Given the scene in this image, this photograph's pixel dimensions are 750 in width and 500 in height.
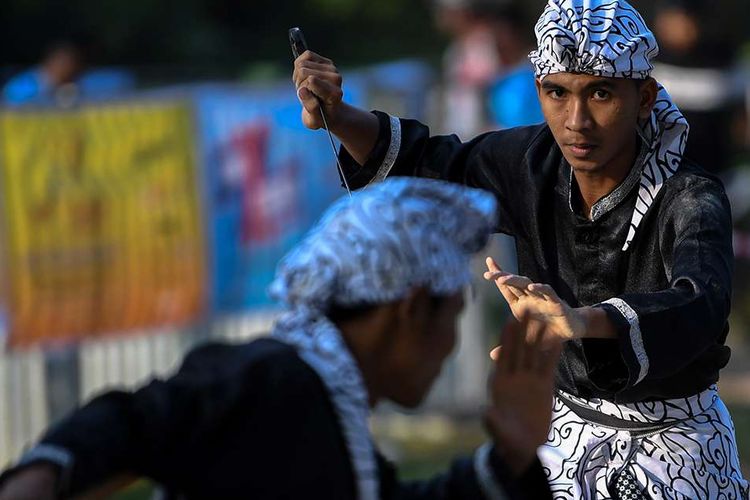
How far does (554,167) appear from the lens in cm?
421

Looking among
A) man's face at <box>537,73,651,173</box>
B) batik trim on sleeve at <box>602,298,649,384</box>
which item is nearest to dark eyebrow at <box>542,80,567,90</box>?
man's face at <box>537,73,651,173</box>

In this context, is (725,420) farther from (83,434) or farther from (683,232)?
(83,434)

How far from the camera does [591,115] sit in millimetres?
3916

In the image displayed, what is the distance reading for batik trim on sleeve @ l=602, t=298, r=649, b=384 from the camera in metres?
3.58

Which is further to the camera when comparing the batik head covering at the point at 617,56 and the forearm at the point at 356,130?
the forearm at the point at 356,130

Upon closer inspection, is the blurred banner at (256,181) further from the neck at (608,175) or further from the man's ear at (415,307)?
the man's ear at (415,307)

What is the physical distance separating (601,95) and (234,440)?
60.2 inches

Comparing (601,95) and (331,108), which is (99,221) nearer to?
(331,108)

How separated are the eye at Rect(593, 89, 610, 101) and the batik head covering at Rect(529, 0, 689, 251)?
0.18ft

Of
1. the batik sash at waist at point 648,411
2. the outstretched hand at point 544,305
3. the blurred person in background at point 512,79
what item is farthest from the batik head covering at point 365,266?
the blurred person in background at point 512,79

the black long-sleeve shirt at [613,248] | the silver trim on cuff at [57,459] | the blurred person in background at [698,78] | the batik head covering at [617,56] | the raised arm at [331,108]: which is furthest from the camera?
the blurred person in background at [698,78]

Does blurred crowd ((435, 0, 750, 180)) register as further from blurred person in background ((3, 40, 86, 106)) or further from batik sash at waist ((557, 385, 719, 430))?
Answer: batik sash at waist ((557, 385, 719, 430))

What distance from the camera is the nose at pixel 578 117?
3.90m

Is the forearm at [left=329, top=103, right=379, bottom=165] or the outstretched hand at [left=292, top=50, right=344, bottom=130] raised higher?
the outstretched hand at [left=292, top=50, right=344, bottom=130]
